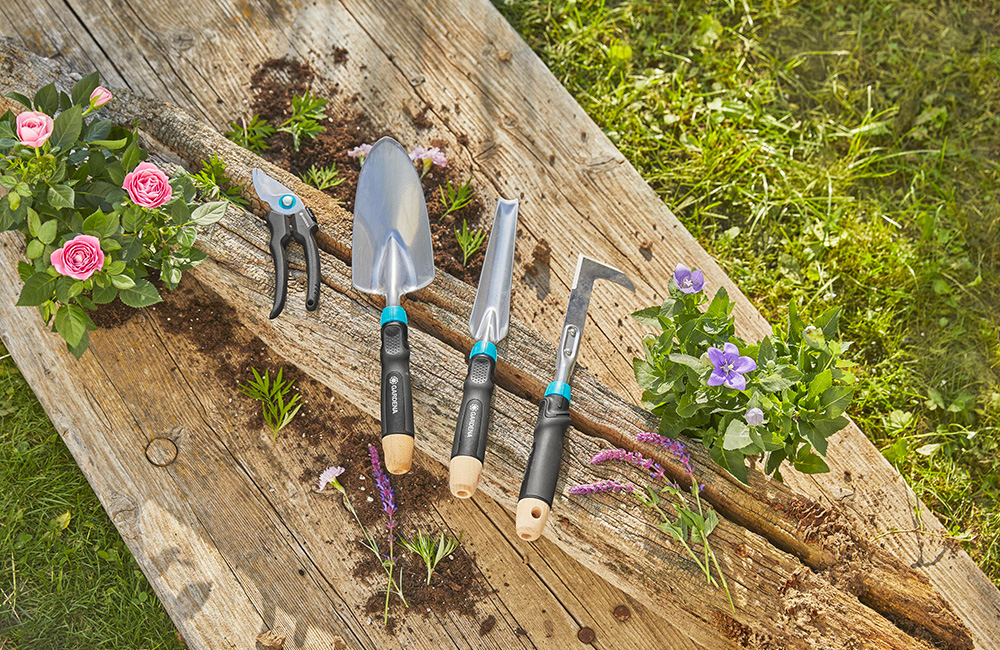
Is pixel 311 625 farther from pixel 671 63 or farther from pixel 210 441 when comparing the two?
pixel 671 63

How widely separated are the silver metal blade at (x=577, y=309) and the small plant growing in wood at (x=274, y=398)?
964mm

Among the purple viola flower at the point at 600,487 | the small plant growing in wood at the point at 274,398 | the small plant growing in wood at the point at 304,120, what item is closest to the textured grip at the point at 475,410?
the purple viola flower at the point at 600,487

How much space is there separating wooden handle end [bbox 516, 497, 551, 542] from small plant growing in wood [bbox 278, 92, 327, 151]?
160cm

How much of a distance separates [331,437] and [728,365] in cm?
137

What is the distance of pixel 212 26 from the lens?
2.70 metres

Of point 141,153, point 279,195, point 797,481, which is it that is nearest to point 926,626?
point 797,481

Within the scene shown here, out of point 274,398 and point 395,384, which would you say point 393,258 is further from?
point 274,398

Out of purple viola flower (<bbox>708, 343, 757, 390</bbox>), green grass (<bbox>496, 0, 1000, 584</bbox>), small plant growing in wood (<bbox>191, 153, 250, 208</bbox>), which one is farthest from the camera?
green grass (<bbox>496, 0, 1000, 584</bbox>)

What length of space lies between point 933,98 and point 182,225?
10.6 ft

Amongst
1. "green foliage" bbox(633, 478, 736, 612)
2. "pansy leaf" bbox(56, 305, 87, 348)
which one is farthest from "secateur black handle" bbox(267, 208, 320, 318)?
"green foliage" bbox(633, 478, 736, 612)

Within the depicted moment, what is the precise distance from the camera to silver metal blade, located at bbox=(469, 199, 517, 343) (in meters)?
2.02

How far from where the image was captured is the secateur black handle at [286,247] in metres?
2.05

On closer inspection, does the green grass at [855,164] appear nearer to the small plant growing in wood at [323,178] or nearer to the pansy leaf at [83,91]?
the small plant growing in wood at [323,178]

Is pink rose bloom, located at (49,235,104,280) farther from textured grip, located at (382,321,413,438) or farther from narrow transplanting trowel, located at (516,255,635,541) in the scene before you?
narrow transplanting trowel, located at (516,255,635,541)
